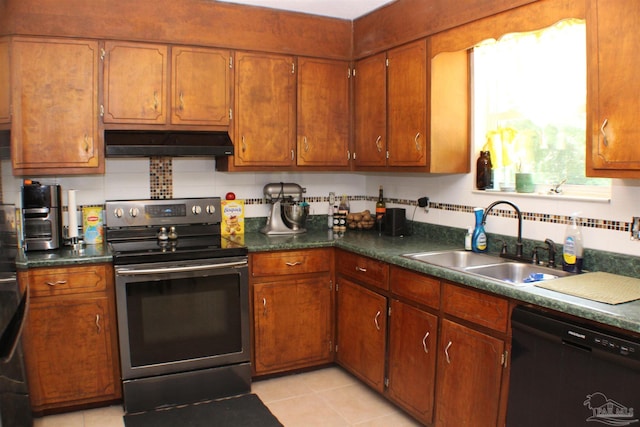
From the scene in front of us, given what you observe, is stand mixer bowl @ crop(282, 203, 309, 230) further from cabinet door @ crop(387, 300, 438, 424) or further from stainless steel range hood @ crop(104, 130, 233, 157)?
cabinet door @ crop(387, 300, 438, 424)

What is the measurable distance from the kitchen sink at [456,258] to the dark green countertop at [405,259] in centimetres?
6

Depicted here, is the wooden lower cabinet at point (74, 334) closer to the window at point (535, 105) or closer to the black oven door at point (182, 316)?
the black oven door at point (182, 316)

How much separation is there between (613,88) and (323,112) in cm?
201

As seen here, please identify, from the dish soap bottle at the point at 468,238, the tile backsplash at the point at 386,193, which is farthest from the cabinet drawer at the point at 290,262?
the dish soap bottle at the point at 468,238

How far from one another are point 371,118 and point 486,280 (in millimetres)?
1659

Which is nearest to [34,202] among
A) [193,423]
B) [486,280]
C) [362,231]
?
[193,423]

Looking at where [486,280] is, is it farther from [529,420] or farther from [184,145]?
[184,145]

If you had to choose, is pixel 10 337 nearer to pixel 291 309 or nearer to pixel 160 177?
pixel 291 309

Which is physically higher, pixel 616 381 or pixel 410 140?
pixel 410 140

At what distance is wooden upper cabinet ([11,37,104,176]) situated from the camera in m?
3.00

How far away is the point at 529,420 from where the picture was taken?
6.75 feet

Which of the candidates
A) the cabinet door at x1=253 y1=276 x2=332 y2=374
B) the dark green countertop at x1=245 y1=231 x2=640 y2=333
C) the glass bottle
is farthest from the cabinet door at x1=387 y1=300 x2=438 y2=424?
the glass bottle

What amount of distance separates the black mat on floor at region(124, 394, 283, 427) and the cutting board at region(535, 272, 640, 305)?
5.36 ft

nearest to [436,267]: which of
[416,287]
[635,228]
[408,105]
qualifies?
[416,287]
